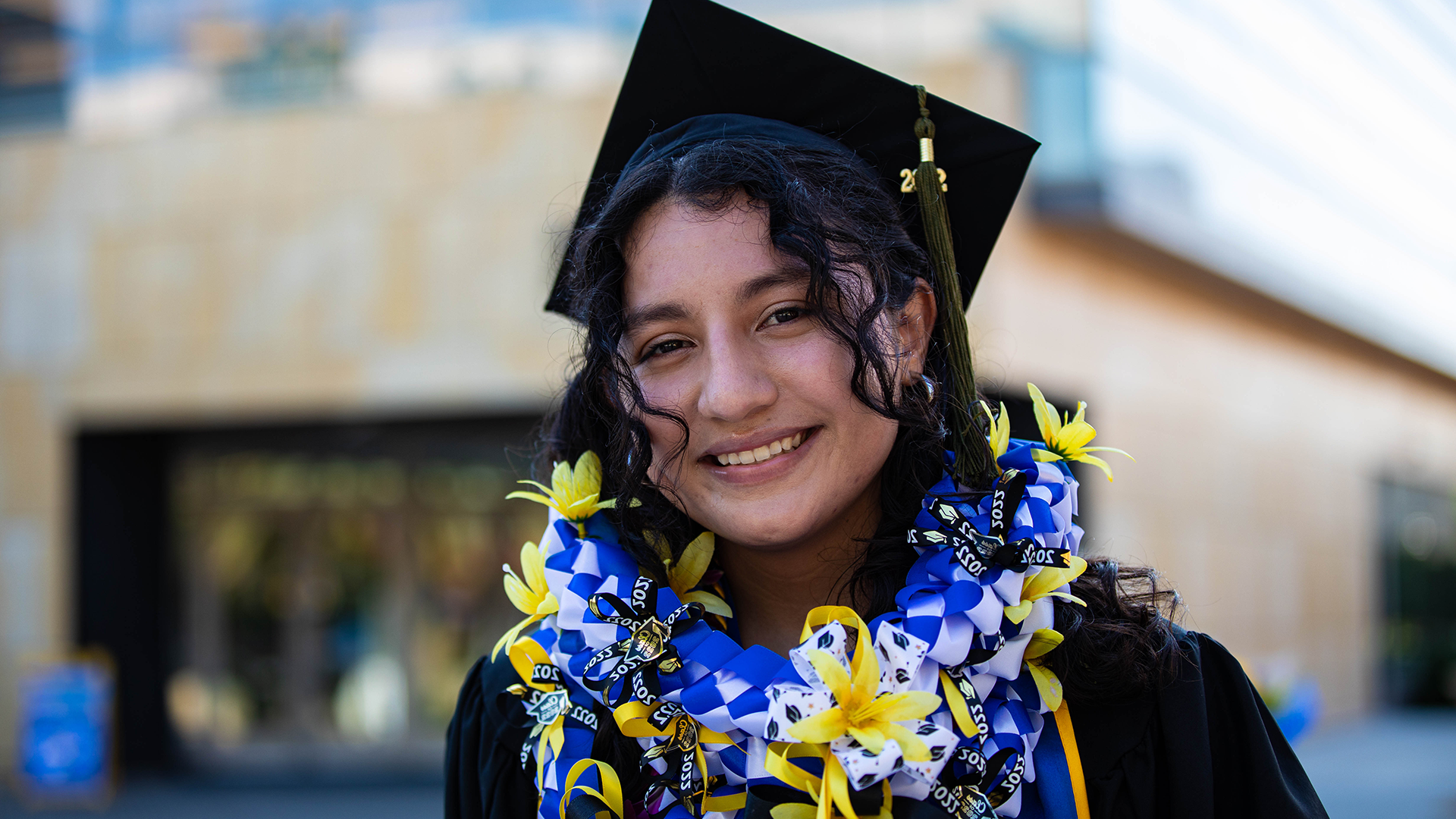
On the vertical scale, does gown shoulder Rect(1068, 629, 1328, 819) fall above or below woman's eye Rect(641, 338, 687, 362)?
below

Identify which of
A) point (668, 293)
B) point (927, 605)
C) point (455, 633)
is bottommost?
point (455, 633)

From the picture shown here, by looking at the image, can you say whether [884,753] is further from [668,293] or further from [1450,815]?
[1450,815]

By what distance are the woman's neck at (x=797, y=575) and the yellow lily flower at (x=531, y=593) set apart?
0.30 m

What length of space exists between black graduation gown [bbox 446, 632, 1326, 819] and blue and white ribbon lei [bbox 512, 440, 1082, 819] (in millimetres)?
95

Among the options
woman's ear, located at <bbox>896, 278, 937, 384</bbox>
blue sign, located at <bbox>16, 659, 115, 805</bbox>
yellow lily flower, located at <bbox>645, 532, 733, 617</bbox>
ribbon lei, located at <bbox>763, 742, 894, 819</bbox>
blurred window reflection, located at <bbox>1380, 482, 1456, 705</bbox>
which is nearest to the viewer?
ribbon lei, located at <bbox>763, 742, 894, 819</bbox>

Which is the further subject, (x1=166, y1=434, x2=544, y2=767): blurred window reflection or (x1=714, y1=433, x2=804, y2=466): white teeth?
(x1=166, y1=434, x2=544, y2=767): blurred window reflection

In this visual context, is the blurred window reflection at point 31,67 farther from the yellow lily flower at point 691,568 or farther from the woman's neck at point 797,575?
the woman's neck at point 797,575

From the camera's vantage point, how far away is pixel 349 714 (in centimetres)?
1011

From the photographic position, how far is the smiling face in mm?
1532

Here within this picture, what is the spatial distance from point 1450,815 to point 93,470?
35.2 feet

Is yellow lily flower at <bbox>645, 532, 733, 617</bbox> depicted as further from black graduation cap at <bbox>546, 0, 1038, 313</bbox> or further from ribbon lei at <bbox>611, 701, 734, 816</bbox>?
black graduation cap at <bbox>546, 0, 1038, 313</bbox>

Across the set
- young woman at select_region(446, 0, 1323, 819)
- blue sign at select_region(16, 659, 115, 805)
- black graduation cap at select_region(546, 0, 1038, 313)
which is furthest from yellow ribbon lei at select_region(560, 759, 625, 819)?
blue sign at select_region(16, 659, 115, 805)

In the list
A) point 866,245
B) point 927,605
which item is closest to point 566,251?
point 866,245

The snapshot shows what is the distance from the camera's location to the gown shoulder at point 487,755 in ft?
5.88
